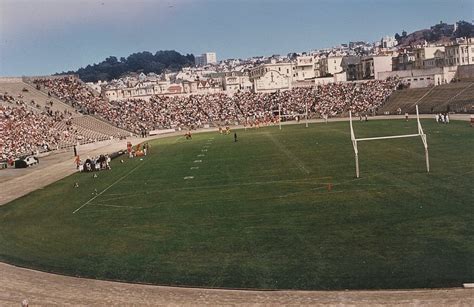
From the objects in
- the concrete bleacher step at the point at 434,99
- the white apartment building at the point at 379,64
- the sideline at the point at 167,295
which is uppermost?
the white apartment building at the point at 379,64

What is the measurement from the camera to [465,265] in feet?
49.0

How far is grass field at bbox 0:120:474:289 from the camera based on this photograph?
51.0ft

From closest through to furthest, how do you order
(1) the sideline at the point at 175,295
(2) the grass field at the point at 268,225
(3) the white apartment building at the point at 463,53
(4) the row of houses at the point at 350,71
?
(1) the sideline at the point at 175,295 < (2) the grass field at the point at 268,225 < (4) the row of houses at the point at 350,71 < (3) the white apartment building at the point at 463,53

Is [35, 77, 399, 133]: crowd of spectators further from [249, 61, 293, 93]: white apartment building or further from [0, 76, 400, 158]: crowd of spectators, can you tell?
[249, 61, 293, 93]: white apartment building

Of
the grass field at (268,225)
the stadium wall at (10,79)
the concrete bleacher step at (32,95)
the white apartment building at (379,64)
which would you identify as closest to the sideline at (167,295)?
the grass field at (268,225)

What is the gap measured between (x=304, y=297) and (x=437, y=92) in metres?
82.0

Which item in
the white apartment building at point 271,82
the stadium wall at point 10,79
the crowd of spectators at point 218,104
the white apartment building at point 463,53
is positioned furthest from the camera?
the white apartment building at point 271,82

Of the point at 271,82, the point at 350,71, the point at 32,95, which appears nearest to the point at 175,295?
the point at 32,95

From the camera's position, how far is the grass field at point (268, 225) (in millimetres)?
15555

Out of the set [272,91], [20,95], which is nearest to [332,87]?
[272,91]

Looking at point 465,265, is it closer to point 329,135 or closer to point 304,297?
point 304,297

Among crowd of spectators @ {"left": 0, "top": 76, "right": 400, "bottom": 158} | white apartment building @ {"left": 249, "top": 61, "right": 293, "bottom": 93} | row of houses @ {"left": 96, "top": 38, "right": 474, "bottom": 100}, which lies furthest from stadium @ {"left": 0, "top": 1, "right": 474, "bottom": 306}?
white apartment building @ {"left": 249, "top": 61, "right": 293, "bottom": 93}

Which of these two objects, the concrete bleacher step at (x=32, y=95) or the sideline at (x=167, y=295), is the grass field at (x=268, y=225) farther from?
the concrete bleacher step at (x=32, y=95)

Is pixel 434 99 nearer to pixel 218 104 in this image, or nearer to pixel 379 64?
pixel 218 104
